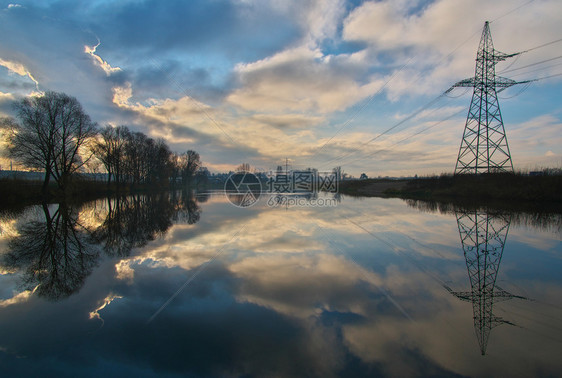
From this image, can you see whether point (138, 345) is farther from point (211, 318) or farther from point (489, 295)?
point (489, 295)

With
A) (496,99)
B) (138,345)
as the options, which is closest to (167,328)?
(138,345)

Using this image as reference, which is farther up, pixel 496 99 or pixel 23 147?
pixel 496 99

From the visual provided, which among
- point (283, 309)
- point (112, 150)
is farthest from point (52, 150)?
point (283, 309)

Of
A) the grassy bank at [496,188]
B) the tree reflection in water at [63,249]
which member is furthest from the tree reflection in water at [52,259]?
the grassy bank at [496,188]

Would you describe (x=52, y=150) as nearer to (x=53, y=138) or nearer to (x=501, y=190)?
(x=53, y=138)

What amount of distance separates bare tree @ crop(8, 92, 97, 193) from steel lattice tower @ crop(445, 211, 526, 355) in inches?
1465

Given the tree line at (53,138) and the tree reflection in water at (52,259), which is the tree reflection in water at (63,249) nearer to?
the tree reflection in water at (52,259)

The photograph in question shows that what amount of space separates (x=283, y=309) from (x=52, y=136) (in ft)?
122

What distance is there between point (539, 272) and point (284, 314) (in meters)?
6.01

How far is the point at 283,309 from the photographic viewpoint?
13.5ft

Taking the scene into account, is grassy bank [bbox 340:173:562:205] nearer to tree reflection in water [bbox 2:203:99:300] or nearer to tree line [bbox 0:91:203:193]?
tree reflection in water [bbox 2:203:99:300]

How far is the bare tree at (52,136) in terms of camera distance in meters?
26.9

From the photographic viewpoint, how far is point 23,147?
88.1ft

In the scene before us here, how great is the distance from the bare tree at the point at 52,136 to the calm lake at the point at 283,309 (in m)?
26.9
